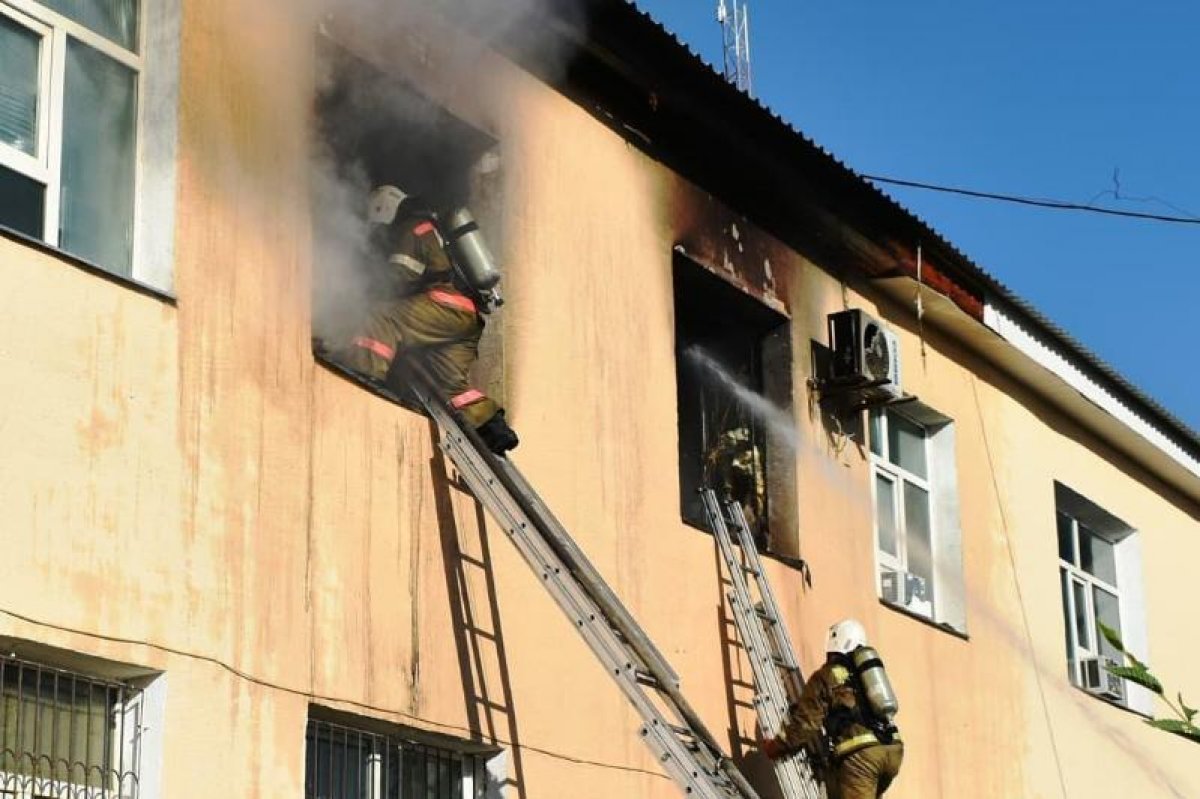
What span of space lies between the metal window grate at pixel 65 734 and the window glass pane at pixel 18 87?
2.07m

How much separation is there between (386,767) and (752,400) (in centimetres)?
482

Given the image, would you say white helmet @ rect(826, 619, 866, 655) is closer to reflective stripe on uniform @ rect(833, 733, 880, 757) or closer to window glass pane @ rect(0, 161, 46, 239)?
reflective stripe on uniform @ rect(833, 733, 880, 757)

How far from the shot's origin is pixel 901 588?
14453 millimetres

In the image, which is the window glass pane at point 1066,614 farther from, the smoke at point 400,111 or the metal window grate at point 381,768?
the metal window grate at point 381,768

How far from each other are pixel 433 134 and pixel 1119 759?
8214 millimetres

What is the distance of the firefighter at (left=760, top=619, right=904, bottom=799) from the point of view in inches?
458

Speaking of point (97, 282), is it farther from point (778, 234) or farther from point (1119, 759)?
point (1119, 759)

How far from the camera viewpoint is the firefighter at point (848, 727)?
11.6m

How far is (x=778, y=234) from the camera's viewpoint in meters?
13.8

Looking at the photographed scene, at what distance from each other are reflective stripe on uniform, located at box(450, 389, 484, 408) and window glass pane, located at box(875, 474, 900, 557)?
5170 mm

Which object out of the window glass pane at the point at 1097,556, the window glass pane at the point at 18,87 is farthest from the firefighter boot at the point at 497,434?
the window glass pane at the point at 1097,556

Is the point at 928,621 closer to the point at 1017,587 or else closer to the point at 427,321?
the point at 1017,587

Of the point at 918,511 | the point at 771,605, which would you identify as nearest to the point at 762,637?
the point at 771,605

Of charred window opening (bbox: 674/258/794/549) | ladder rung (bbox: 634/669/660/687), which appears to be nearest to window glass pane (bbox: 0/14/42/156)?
ladder rung (bbox: 634/669/660/687)
